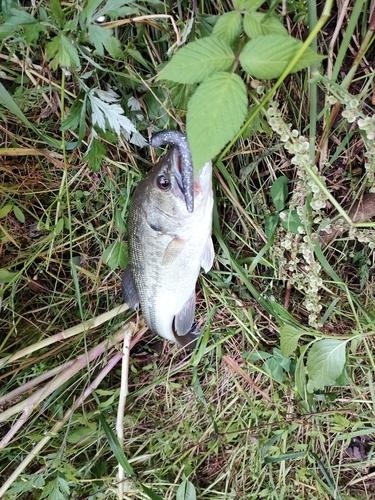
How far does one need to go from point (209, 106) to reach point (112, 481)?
1.92m

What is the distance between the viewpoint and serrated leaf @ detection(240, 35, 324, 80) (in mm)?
1127

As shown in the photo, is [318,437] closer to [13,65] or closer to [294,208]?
[294,208]

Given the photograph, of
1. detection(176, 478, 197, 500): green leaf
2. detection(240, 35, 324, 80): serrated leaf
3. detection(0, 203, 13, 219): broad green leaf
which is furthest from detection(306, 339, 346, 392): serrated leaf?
detection(0, 203, 13, 219): broad green leaf

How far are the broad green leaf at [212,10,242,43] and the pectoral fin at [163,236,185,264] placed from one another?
703 millimetres

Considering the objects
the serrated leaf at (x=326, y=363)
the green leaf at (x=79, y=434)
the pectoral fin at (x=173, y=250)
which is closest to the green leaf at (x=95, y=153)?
the pectoral fin at (x=173, y=250)

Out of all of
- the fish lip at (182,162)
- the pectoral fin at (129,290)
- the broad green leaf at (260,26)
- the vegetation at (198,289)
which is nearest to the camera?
the broad green leaf at (260,26)

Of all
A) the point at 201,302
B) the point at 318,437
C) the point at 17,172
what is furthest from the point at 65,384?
the point at 318,437

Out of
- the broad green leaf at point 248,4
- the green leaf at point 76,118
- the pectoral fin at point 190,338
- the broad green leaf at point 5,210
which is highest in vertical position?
the broad green leaf at point 248,4

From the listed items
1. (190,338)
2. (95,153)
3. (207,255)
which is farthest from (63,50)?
(190,338)

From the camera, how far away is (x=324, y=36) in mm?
1570

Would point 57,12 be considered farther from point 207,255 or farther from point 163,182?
point 207,255

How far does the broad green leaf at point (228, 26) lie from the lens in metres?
1.21

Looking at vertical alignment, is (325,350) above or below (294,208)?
below

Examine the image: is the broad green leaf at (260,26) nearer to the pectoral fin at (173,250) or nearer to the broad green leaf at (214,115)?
the broad green leaf at (214,115)
